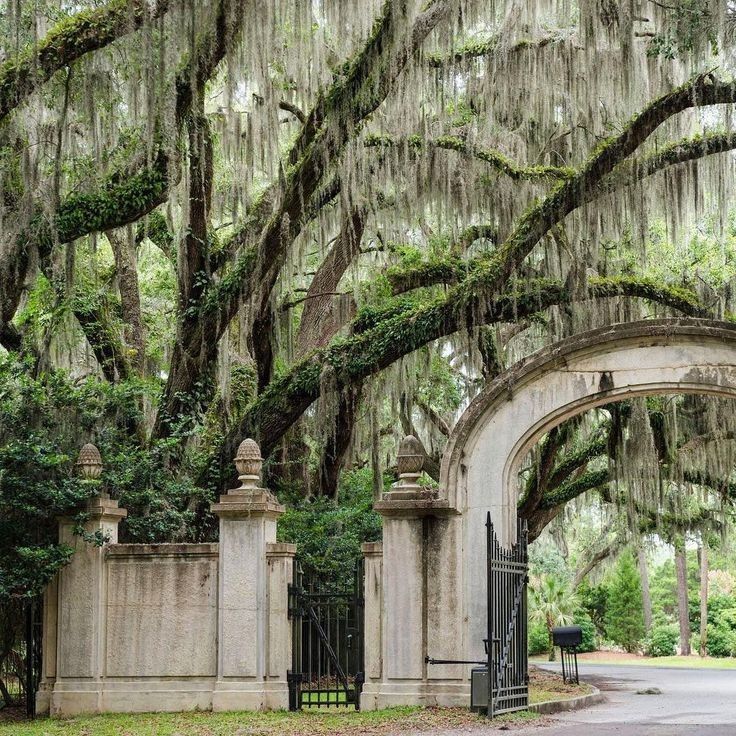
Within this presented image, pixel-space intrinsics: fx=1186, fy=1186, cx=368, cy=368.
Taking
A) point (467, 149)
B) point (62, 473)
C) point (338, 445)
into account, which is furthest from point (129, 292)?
point (467, 149)

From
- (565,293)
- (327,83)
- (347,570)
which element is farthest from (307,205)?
(347,570)

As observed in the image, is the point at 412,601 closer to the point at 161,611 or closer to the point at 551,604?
the point at 161,611

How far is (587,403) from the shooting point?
13.0 meters

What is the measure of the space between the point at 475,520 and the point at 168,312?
405 inches

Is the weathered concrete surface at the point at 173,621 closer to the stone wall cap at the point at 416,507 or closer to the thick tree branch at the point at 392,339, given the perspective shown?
the stone wall cap at the point at 416,507

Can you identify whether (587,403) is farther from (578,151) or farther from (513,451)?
(578,151)

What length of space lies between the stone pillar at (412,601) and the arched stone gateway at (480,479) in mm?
11

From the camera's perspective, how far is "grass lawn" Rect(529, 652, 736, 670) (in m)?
31.2

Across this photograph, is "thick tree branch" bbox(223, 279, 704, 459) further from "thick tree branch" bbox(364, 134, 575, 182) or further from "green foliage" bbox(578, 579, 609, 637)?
"green foliage" bbox(578, 579, 609, 637)

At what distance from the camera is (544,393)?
13.0 m

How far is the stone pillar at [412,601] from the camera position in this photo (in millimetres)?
12539

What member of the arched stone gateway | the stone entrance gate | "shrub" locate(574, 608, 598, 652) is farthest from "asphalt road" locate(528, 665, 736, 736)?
"shrub" locate(574, 608, 598, 652)

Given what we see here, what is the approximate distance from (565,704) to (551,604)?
21.5 meters

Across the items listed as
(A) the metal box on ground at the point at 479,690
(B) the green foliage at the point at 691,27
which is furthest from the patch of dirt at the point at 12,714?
(B) the green foliage at the point at 691,27
